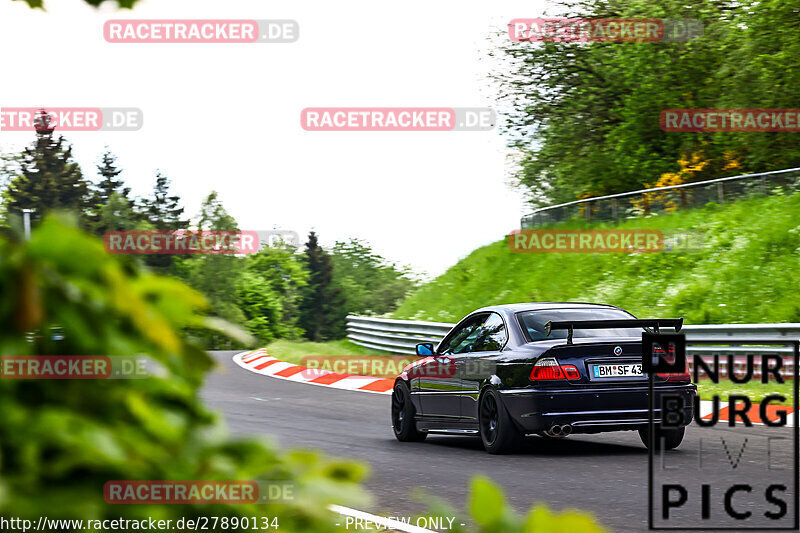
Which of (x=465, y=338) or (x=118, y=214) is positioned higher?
(x=118, y=214)

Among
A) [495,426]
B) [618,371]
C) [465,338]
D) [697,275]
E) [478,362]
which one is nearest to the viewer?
[618,371]

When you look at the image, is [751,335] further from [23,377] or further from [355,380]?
[23,377]

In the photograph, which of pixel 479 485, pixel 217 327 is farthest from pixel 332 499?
pixel 217 327

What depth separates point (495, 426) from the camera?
10633 mm

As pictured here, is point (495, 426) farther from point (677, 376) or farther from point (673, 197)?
point (673, 197)

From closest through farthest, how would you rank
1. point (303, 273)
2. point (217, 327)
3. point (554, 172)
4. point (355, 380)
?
point (217, 327), point (355, 380), point (554, 172), point (303, 273)

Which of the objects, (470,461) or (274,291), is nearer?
(470,461)

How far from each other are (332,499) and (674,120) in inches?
1275

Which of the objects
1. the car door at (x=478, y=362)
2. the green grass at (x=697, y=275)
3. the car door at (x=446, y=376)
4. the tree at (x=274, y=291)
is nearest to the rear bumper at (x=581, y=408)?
the car door at (x=478, y=362)

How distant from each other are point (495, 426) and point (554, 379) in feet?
2.88

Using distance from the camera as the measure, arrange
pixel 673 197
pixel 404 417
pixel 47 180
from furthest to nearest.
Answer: pixel 47 180
pixel 673 197
pixel 404 417

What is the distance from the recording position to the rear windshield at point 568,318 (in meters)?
10.5

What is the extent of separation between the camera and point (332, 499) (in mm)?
1589

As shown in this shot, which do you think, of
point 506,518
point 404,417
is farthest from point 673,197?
point 506,518
